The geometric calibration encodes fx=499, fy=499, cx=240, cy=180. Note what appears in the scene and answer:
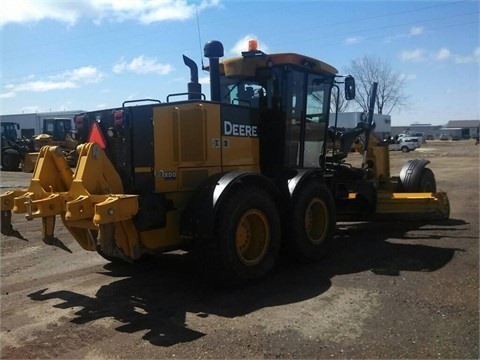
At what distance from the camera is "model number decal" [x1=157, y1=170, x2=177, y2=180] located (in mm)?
5496

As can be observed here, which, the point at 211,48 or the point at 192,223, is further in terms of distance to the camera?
the point at 211,48

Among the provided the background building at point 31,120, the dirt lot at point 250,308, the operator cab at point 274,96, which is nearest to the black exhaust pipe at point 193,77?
the operator cab at point 274,96

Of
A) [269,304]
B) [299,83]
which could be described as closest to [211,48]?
[299,83]

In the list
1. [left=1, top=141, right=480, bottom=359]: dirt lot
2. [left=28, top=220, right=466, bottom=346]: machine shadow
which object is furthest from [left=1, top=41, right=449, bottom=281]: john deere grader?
[left=1, top=141, right=480, bottom=359]: dirt lot

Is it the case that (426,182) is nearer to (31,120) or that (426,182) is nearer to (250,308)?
(250,308)

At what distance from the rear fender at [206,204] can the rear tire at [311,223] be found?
1213 millimetres

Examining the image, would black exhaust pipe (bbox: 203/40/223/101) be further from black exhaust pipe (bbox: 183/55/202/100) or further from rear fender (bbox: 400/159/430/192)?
rear fender (bbox: 400/159/430/192)

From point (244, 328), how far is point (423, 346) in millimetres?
1478

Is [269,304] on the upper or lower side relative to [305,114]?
lower

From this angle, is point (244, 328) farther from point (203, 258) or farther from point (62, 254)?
point (62, 254)

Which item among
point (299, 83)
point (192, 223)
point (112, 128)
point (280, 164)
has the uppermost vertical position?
point (299, 83)

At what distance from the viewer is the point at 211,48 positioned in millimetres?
6543

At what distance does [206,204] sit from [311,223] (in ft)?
7.56

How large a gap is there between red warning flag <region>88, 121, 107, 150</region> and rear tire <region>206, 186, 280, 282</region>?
156 centimetres
